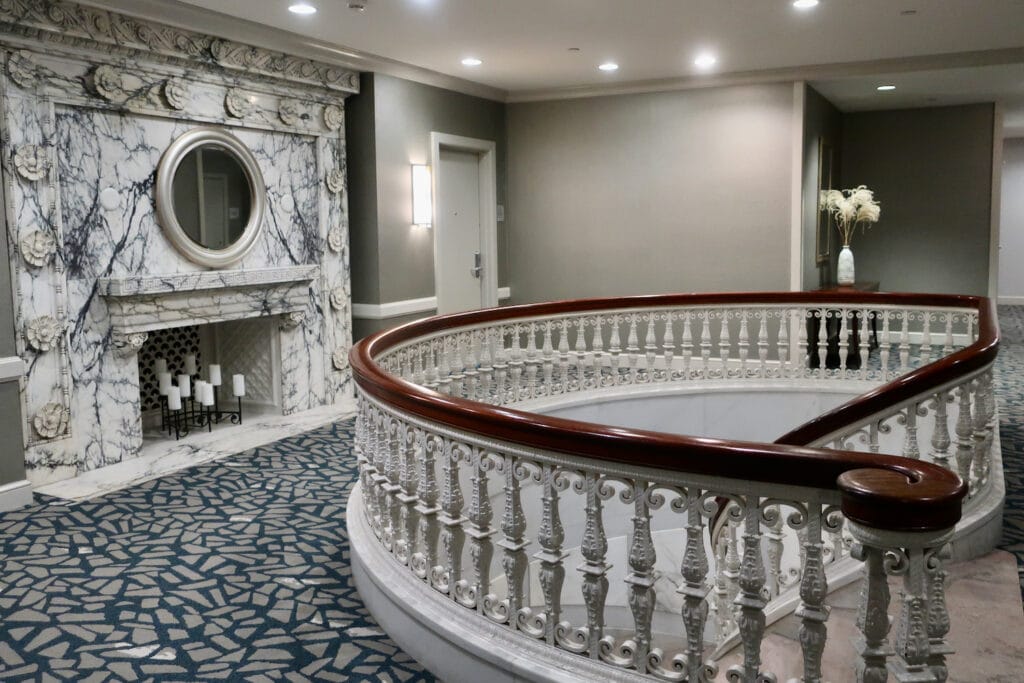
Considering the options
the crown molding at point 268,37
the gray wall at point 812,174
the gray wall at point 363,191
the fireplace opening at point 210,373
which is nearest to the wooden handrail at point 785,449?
the crown molding at point 268,37

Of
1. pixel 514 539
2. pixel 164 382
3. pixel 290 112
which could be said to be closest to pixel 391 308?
pixel 290 112

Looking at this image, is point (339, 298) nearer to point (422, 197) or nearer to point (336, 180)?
point (336, 180)

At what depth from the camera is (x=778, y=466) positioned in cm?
195

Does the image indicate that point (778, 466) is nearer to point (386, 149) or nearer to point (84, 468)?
point (84, 468)

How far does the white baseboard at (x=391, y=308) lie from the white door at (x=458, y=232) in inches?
9.3

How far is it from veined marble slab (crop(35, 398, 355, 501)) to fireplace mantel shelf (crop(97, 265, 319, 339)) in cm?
80

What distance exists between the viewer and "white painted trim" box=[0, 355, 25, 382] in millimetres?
5109

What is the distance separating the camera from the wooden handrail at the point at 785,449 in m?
1.68

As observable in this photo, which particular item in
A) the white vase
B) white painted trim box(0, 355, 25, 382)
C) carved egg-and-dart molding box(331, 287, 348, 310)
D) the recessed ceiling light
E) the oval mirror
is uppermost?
the recessed ceiling light

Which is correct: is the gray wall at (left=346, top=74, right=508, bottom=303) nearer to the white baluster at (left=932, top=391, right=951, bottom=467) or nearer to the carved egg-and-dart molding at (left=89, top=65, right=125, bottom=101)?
the carved egg-and-dart molding at (left=89, top=65, right=125, bottom=101)

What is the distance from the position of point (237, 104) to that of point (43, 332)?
7.69ft

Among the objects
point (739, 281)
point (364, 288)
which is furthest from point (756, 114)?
point (364, 288)

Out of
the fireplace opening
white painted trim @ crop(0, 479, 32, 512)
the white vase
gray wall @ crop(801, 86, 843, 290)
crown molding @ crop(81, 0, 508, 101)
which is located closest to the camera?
white painted trim @ crop(0, 479, 32, 512)

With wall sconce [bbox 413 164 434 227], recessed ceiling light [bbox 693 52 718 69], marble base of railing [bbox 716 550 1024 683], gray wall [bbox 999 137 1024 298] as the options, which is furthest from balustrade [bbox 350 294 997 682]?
gray wall [bbox 999 137 1024 298]
